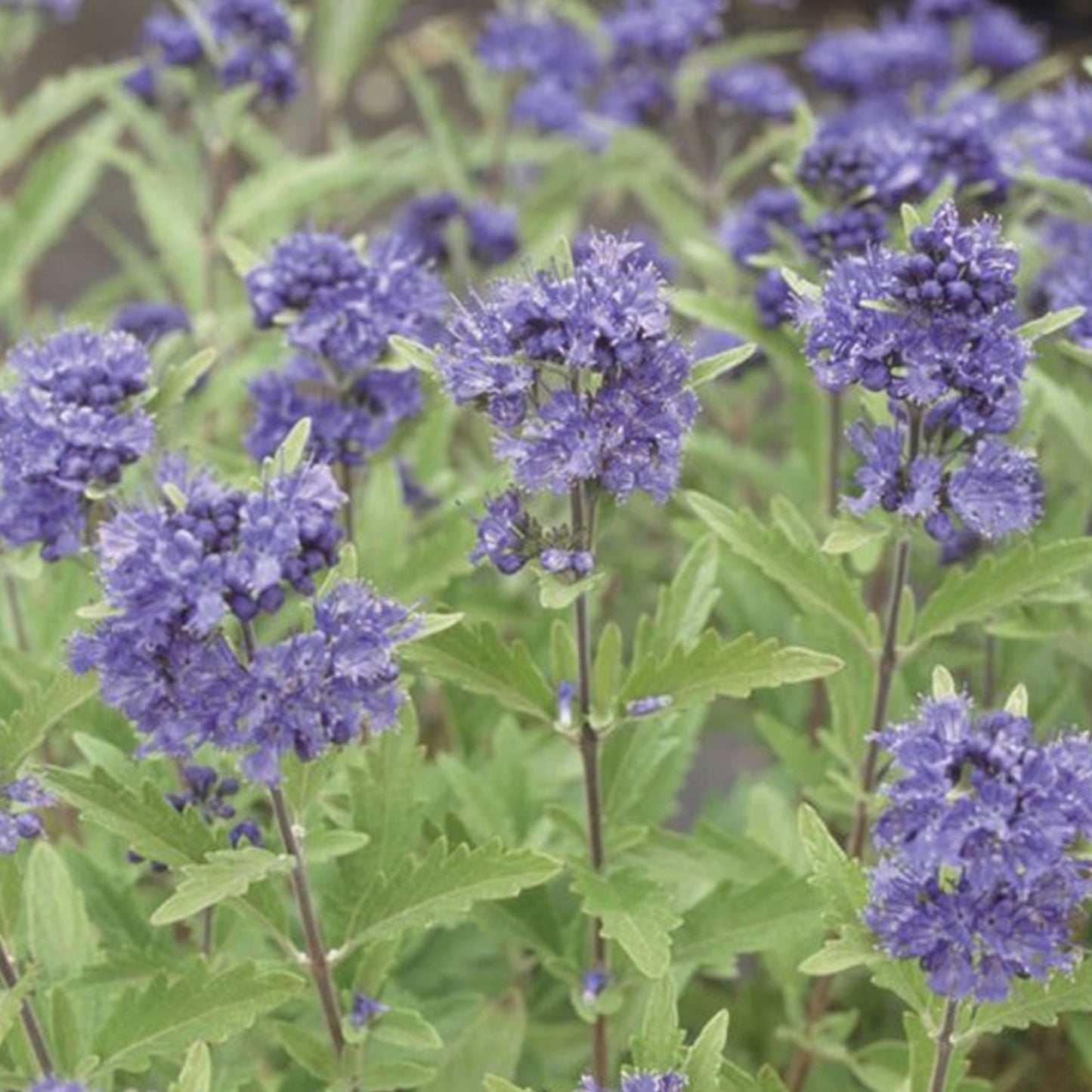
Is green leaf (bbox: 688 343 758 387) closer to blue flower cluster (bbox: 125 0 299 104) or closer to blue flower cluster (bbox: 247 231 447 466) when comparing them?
blue flower cluster (bbox: 247 231 447 466)

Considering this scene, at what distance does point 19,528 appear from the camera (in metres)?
3.10

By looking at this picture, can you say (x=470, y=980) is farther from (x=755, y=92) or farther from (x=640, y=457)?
(x=755, y=92)

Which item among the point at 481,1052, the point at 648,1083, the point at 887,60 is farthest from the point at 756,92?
the point at 648,1083

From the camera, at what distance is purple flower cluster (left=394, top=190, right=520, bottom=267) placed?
4871 millimetres

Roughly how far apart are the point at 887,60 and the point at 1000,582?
2.80 m

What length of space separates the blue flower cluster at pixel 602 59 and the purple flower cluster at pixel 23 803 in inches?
128

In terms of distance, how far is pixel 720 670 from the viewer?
2877mm

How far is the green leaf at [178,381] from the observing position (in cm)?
320

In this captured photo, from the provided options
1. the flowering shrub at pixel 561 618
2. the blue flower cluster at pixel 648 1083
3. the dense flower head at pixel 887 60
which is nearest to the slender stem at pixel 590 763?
the flowering shrub at pixel 561 618

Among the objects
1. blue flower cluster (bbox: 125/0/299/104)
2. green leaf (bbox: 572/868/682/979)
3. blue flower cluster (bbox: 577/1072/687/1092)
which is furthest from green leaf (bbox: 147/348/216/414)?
blue flower cluster (bbox: 125/0/299/104)

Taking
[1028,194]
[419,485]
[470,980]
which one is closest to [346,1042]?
[470,980]

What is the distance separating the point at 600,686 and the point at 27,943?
1182 millimetres

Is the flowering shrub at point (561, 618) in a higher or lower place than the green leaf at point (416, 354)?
lower

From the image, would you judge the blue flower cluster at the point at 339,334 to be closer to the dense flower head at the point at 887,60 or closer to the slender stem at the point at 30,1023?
the slender stem at the point at 30,1023
